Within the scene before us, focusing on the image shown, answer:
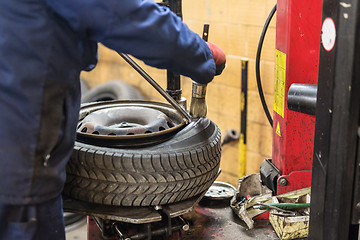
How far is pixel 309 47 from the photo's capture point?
140cm

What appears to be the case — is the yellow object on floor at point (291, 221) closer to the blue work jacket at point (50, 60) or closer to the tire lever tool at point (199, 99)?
the tire lever tool at point (199, 99)

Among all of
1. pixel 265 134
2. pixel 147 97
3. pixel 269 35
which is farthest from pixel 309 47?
pixel 147 97

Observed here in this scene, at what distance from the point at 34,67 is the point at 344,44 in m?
0.66

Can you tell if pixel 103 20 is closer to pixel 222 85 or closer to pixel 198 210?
pixel 198 210

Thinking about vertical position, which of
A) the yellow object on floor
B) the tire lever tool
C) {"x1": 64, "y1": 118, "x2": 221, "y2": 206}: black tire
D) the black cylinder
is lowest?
the yellow object on floor

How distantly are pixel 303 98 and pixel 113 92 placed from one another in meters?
2.51

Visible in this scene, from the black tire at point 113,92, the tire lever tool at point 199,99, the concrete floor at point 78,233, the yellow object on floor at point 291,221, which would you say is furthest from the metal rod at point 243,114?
the yellow object on floor at point 291,221

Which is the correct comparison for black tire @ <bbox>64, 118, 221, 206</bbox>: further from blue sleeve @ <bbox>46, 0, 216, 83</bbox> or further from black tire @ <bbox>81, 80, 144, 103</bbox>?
black tire @ <bbox>81, 80, 144, 103</bbox>

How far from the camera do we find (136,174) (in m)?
1.22

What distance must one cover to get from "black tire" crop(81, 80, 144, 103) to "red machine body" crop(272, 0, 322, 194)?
1.98 meters

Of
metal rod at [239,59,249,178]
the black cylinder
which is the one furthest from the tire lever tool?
metal rod at [239,59,249,178]

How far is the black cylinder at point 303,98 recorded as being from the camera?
1101 mm

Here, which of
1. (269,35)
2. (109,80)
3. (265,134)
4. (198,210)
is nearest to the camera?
(198,210)

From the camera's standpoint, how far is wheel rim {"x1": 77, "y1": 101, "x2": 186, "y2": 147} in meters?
1.34
